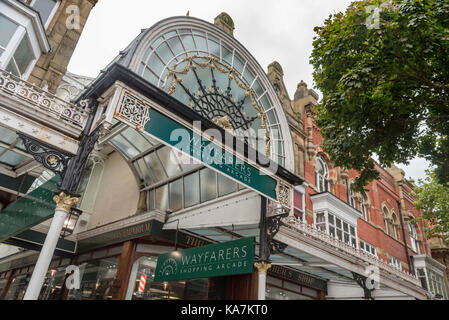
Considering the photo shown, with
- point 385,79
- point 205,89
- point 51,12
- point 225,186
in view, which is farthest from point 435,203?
point 51,12

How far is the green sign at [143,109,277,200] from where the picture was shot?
22.4ft

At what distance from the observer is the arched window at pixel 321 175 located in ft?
63.1

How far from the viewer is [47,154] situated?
20.6 ft

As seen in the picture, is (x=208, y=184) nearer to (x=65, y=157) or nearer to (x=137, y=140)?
(x=137, y=140)

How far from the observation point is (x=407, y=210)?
27.6 m

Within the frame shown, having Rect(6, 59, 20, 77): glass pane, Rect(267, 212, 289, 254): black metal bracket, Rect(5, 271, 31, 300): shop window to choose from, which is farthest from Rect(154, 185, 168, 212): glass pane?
Rect(5, 271, 31, 300): shop window

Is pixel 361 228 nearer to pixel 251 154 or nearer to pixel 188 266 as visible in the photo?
pixel 251 154

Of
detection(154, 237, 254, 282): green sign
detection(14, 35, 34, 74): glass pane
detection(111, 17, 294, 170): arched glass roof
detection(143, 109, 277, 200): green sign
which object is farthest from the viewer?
detection(14, 35, 34, 74): glass pane

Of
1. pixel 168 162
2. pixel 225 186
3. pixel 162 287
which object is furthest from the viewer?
pixel 168 162

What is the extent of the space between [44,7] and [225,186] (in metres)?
10.8

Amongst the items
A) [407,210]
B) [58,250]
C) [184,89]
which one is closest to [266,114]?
[184,89]

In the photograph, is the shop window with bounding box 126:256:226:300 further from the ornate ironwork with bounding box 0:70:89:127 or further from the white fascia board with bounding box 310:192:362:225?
the white fascia board with bounding box 310:192:362:225

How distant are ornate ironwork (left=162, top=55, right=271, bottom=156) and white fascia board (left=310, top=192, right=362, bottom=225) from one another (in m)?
6.79

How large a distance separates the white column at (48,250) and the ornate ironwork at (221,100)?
491cm
